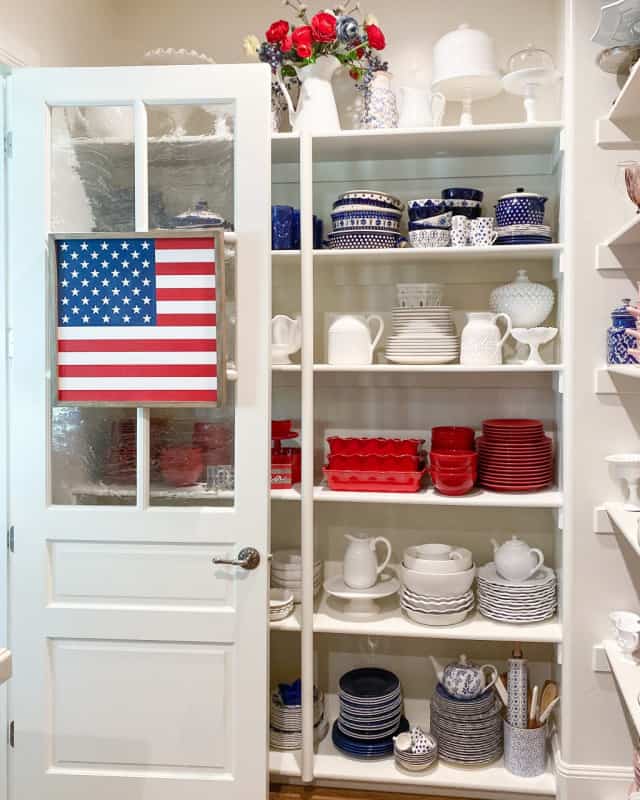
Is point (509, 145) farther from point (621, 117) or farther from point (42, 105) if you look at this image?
point (42, 105)

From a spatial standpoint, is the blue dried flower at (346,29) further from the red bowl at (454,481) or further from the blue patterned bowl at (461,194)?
the red bowl at (454,481)

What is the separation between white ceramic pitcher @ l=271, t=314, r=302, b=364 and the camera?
8.09ft

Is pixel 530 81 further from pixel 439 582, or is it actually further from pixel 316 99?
pixel 439 582

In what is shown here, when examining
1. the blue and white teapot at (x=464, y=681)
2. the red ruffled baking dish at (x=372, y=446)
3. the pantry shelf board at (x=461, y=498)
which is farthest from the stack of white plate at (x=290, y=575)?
the blue and white teapot at (x=464, y=681)

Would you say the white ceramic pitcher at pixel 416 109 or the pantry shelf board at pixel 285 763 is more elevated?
the white ceramic pitcher at pixel 416 109

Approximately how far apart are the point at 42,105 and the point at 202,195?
0.50 m

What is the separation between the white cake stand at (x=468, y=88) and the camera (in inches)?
96.3

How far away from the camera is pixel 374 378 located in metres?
2.78

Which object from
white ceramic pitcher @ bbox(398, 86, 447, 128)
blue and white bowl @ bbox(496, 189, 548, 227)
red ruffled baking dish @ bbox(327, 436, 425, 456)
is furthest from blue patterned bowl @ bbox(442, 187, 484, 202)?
red ruffled baking dish @ bbox(327, 436, 425, 456)

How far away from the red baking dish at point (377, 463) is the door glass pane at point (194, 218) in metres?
0.44

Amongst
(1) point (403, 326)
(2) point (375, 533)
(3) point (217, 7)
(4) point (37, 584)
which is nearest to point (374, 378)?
(1) point (403, 326)

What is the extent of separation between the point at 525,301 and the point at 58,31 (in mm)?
1715

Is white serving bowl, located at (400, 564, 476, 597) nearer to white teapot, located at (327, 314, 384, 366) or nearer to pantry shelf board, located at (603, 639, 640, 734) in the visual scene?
pantry shelf board, located at (603, 639, 640, 734)

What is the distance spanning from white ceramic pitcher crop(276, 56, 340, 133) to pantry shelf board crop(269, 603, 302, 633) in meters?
1.55
